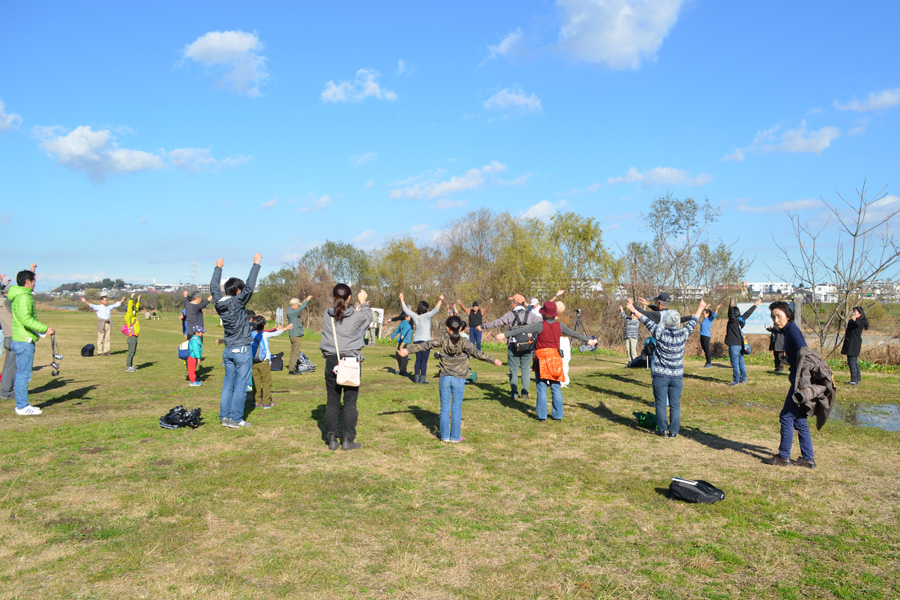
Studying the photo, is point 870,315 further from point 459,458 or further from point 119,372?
point 119,372

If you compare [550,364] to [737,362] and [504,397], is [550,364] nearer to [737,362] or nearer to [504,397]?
[504,397]

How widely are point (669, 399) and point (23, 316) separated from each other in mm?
10008

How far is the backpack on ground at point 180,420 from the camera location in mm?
8508

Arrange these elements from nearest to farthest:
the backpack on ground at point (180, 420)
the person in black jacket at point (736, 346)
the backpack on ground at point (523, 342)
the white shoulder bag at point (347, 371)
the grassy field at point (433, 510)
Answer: the grassy field at point (433, 510) → the white shoulder bag at point (347, 371) → the backpack on ground at point (180, 420) → the backpack on ground at point (523, 342) → the person in black jacket at point (736, 346)

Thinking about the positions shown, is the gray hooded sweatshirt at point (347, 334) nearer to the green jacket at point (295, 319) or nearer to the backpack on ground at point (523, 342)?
the backpack on ground at point (523, 342)

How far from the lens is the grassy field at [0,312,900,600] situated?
4.05 m

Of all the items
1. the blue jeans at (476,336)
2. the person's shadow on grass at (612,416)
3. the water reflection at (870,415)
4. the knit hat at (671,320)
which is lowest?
the water reflection at (870,415)

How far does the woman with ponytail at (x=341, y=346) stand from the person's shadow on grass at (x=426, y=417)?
1.50 metres

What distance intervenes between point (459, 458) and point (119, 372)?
1170 cm

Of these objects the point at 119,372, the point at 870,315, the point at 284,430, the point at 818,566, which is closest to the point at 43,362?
the point at 119,372

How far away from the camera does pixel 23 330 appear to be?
29.4ft

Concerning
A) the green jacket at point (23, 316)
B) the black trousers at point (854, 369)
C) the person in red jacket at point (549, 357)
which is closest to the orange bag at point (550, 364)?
the person in red jacket at point (549, 357)

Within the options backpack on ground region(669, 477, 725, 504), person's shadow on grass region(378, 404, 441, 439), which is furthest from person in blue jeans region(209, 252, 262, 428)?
backpack on ground region(669, 477, 725, 504)

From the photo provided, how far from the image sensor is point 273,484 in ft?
20.0
